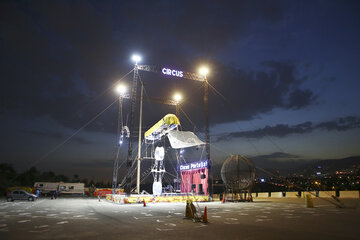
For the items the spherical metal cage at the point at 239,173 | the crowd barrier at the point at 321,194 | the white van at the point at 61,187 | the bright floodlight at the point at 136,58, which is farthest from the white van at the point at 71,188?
the bright floodlight at the point at 136,58

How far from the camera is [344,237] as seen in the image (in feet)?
24.5

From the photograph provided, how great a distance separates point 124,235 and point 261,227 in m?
5.32

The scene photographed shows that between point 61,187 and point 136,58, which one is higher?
point 136,58

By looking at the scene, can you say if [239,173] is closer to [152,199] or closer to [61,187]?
[152,199]

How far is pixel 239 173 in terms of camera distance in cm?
2759

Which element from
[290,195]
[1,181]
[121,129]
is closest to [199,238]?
[121,129]

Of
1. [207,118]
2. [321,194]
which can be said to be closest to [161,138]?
[207,118]

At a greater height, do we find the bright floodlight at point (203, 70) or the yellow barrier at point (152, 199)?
the bright floodlight at point (203, 70)

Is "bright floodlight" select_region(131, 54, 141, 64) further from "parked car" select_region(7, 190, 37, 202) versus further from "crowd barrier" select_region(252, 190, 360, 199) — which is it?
"crowd barrier" select_region(252, 190, 360, 199)

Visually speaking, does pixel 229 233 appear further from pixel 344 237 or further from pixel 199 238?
pixel 344 237

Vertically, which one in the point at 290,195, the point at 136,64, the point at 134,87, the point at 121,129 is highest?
the point at 136,64

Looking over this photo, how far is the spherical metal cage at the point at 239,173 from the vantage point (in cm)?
2741

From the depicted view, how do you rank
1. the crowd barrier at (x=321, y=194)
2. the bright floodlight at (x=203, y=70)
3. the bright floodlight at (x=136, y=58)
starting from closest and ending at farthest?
the bright floodlight at (x=136, y=58) < the crowd barrier at (x=321, y=194) < the bright floodlight at (x=203, y=70)

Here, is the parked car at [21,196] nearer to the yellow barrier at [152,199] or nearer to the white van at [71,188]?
the yellow barrier at [152,199]
